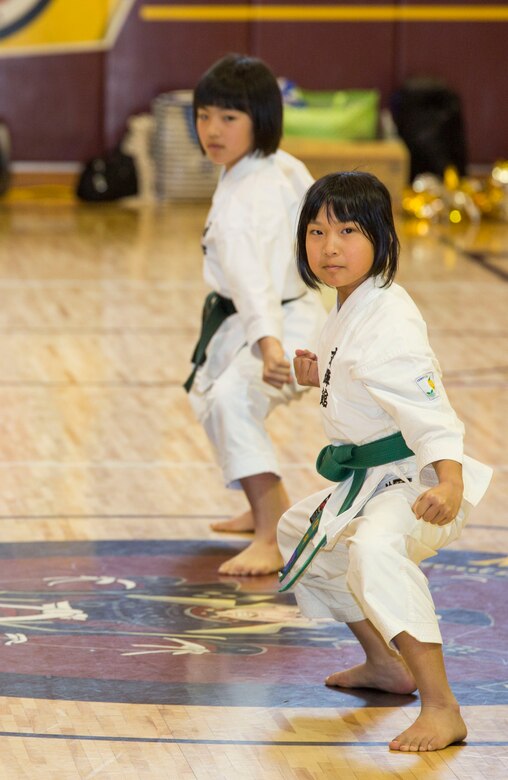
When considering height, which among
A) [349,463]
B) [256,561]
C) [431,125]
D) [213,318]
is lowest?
[431,125]

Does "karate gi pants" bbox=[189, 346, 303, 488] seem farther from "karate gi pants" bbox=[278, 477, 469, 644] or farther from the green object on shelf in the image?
the green object on shelf

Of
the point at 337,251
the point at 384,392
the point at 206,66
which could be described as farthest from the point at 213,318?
the point at 206,66

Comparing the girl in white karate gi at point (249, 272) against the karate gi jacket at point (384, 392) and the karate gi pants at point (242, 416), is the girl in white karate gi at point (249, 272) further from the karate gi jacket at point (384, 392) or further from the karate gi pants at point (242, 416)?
the karate gi jacket at point (384, 392)

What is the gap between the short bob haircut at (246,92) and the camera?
350cm

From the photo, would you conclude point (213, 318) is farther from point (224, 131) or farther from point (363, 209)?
point (363, 209)

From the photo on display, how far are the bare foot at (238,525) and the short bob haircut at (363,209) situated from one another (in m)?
1.28

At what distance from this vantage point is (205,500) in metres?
4.02

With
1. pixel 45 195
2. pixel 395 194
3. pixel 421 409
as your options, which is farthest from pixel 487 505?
pixel 45 195

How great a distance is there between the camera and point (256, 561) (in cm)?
345

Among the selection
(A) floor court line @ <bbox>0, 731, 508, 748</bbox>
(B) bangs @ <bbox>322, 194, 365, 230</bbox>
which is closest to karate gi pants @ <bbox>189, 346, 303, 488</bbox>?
(B) bangs @ <bbox>322, 194, 365, 230</bbox>

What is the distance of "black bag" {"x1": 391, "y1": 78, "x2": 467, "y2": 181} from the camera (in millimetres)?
10422

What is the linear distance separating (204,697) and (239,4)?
27.9 feet

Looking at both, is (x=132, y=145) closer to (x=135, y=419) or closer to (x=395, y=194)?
(x=395, y=194)

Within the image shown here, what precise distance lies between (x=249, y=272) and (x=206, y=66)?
24.5 feet
